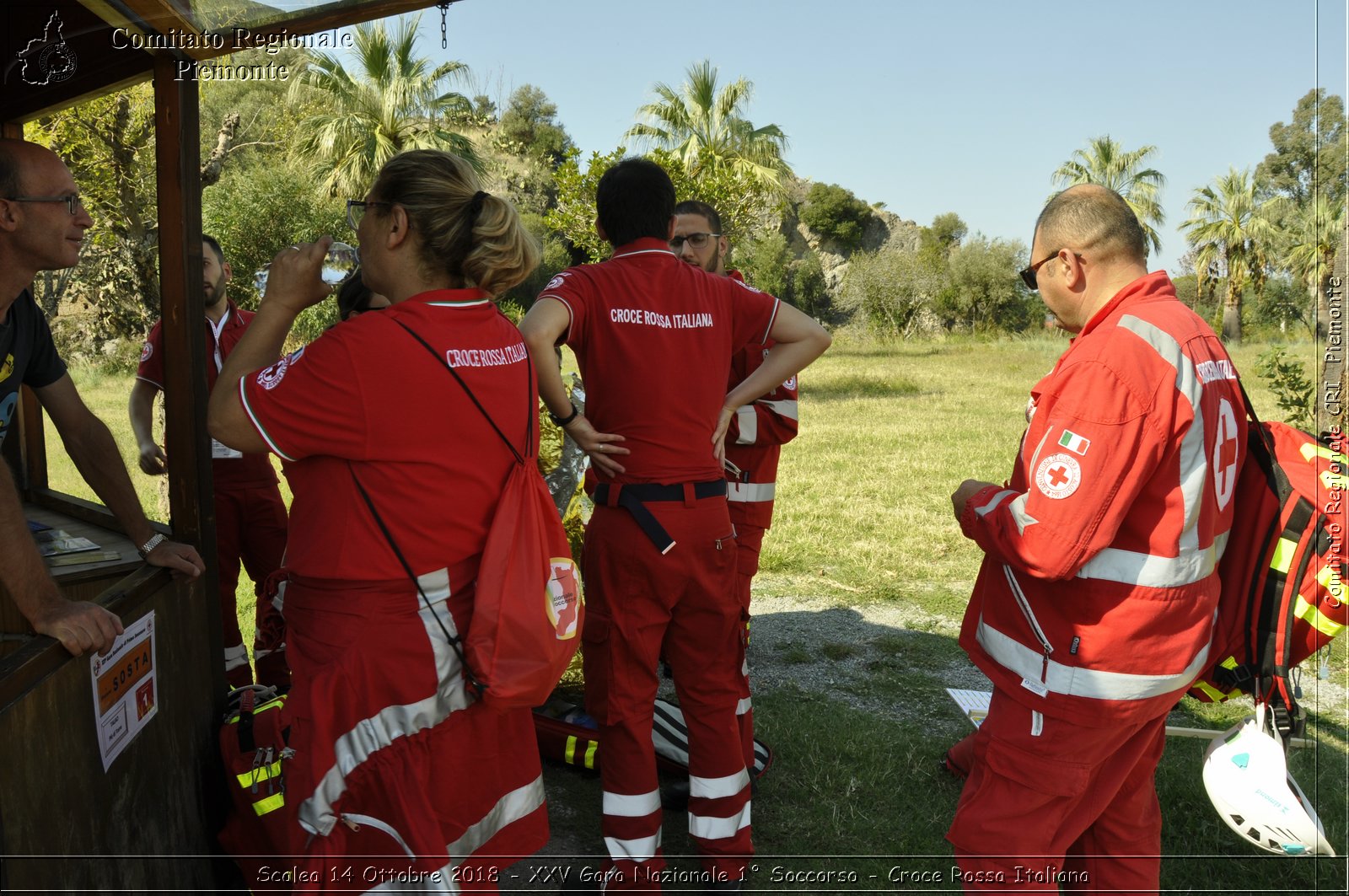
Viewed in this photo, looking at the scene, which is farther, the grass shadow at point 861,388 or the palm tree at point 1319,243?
the grass shadow at point 861,388

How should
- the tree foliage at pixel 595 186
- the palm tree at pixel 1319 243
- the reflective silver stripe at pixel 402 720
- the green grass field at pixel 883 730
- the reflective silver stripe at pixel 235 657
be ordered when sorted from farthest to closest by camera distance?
the tree foliage at pixel 595 186, the palm tree at pixel 1319 243, the reflective silver stripe at pixel 235 657, the green grass field at pixel 883 730, the reflective silver stripe at pixel 402 720

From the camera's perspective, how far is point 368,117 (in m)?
26.7

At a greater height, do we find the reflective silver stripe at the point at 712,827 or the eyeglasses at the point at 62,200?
the eyeglasses at the point at 62,200

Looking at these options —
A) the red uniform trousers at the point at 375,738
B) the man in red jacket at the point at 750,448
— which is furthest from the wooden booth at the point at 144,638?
the man in red jacket at the point at 750,448

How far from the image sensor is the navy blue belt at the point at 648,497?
3.25m

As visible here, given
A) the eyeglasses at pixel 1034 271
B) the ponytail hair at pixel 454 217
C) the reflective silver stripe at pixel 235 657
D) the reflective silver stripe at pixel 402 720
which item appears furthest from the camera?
the reflective silver stripe at pixel 235 657

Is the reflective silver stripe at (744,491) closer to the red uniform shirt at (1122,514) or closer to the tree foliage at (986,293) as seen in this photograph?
the red uniform shirt at (1122,514)

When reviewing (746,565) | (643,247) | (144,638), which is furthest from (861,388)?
(144,638)

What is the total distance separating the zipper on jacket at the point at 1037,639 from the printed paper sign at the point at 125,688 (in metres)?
2.45

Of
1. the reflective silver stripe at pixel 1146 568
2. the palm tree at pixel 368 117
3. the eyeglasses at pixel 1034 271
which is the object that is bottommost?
the reflective silver stripe at pixel 1146 568

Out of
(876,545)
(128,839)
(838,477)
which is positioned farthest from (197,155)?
(838,477)

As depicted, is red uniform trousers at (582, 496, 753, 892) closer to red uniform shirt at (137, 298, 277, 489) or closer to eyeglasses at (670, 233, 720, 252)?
eyeglasses at (670, 233, 720, 252)

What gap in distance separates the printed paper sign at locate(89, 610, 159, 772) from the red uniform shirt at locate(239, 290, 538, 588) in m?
0.70

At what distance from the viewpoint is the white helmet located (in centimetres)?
269
